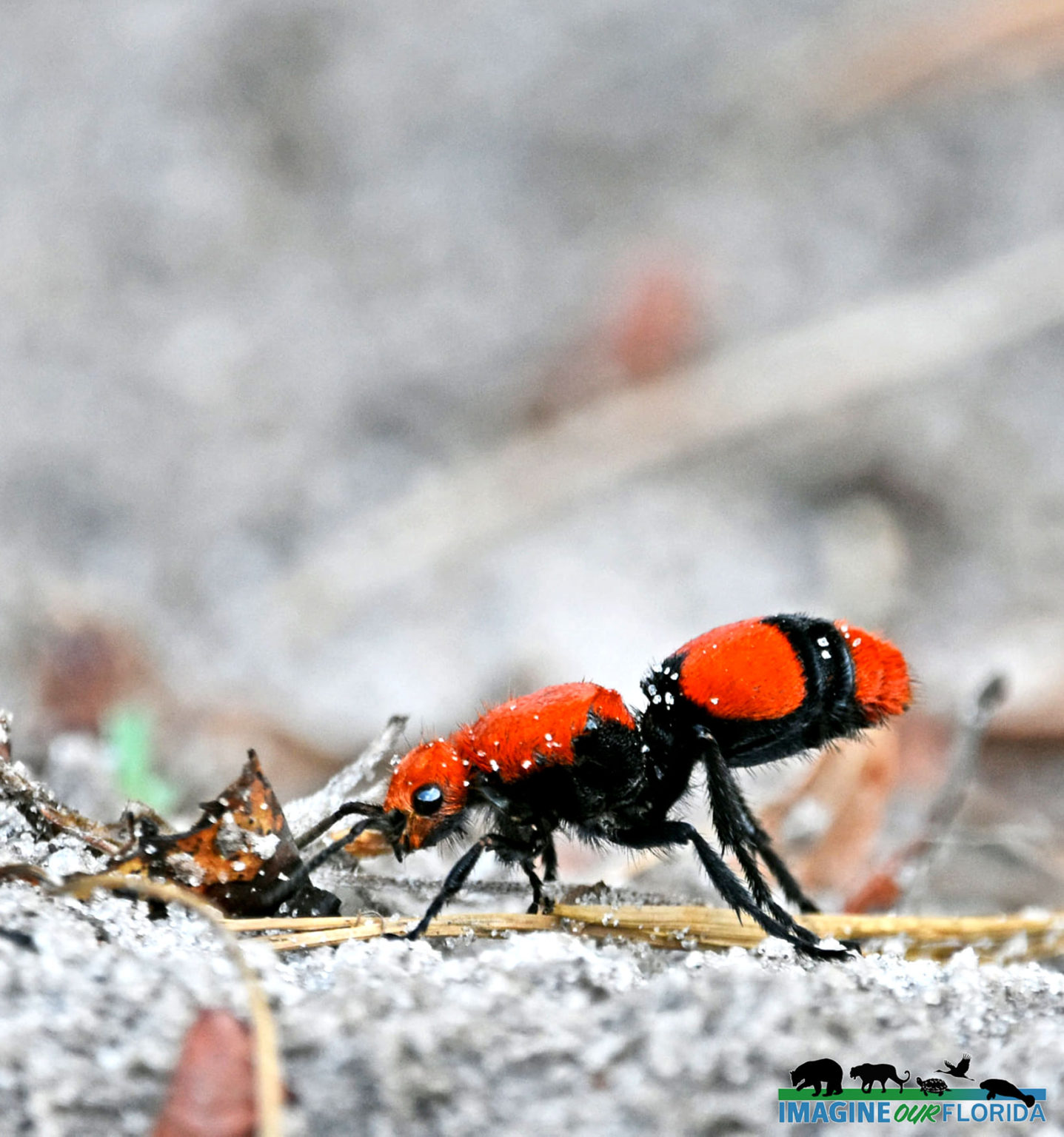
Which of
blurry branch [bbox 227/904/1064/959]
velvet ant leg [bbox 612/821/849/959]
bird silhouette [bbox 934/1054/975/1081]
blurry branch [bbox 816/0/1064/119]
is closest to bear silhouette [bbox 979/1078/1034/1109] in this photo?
bird silhouette [bbox 934/1054/975/1081]

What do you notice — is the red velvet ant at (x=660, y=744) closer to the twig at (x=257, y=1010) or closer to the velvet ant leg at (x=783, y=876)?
the velvet ant leg at (x=783, y=876)

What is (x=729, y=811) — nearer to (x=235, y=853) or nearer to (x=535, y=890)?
(x=535, y=890)

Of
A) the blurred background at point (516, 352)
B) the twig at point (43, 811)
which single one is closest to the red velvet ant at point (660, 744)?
the twig at point (43, 811)

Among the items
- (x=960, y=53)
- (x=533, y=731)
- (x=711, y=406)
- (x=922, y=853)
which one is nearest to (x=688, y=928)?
(x=533, y=731)

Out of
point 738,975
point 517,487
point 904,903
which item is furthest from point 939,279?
point 738,975

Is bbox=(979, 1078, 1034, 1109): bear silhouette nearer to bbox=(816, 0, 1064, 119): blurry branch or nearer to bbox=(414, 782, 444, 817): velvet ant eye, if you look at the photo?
bbox=(414, 782, 444, 817): velvet ant eye

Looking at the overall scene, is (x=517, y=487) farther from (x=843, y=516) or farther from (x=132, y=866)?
(x=132, y=866)
